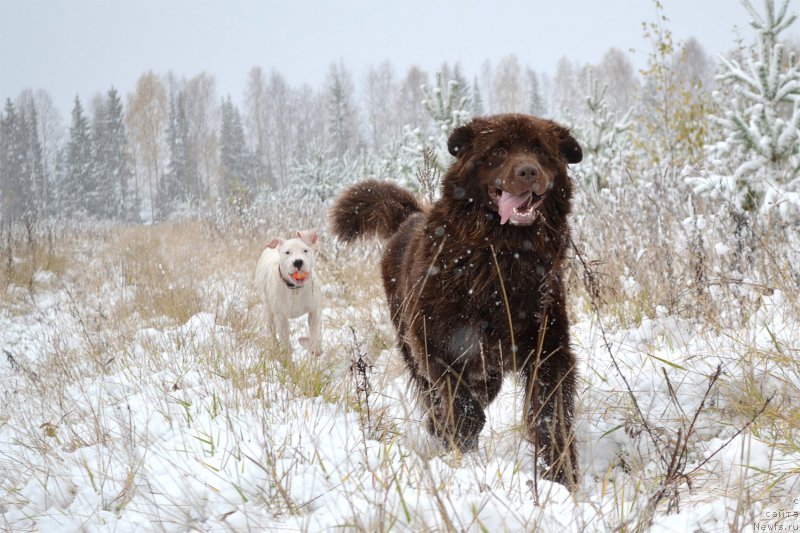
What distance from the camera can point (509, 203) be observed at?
8.74 ft

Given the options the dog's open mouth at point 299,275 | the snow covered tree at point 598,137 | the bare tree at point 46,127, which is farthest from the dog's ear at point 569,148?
the bare tree at point 46,127

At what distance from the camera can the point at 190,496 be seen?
1.77 meters

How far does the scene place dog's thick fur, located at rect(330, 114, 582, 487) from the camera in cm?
257

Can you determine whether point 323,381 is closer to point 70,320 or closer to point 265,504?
point 265,504

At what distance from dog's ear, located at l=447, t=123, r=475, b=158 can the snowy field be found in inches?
48.0

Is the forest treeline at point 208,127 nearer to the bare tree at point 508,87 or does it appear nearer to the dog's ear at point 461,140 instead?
the bare tree at point 508,87

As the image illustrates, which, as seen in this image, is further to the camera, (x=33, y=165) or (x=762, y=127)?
(x=33, y=165)

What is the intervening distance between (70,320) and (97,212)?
4646 centimetres

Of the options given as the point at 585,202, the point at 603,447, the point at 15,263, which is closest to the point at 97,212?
the point at 15,263

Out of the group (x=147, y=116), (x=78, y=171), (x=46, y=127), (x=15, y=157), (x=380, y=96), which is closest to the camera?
(x=15, y=157)

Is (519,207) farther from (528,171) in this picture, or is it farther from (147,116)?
(147,116)

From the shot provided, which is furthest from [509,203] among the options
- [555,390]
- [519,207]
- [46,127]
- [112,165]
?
[46,127]

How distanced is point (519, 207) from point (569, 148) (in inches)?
27.2

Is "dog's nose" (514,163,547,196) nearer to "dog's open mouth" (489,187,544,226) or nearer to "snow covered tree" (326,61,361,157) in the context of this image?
"dog's open mouth" (489,187,544,226)
